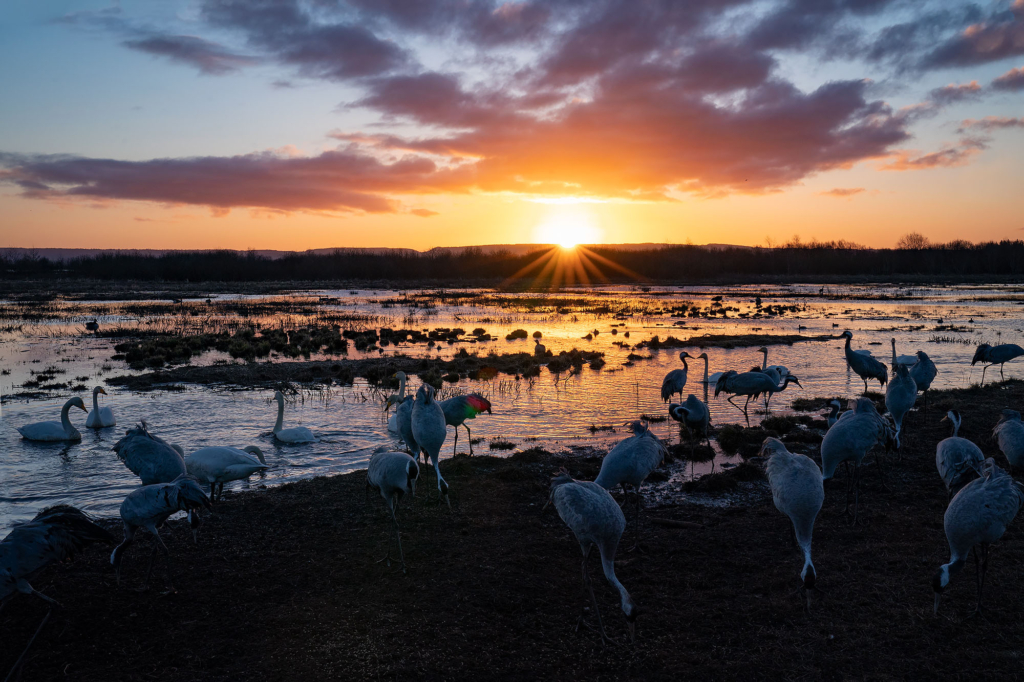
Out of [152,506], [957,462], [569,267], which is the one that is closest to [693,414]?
[957,462]

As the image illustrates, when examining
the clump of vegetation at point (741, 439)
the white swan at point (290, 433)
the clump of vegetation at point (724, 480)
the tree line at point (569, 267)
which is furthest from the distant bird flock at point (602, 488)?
the tree line at point (569, 267)

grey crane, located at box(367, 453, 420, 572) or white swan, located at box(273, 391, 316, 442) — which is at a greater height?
grey crane, located at box(367, 453, 420, 572)

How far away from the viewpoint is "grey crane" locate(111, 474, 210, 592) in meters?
5.92

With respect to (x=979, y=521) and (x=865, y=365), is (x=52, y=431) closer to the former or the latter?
(x=979, y=521)

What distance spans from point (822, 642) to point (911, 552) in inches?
89.2

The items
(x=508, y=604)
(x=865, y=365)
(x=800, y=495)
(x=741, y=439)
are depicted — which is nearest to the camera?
(x=508, y=604)

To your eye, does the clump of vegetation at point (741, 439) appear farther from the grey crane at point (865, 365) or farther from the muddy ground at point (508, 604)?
the grey crane at point (865, 365)

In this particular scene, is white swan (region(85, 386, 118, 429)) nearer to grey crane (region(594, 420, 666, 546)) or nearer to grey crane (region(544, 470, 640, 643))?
grey crane (region(594, 420, 666, 546))

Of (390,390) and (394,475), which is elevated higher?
(394,475)

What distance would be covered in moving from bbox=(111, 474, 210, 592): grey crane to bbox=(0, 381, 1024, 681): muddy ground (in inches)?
12.8

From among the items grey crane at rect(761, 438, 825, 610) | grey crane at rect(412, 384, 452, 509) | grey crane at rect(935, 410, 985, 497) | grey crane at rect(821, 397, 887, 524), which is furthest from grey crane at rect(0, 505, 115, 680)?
grey crane at rect(935, 410, 985, 497)

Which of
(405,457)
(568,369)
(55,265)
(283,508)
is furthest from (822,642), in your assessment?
(55,265)

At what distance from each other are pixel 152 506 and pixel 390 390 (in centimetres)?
1062

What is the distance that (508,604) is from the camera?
5484 mm
